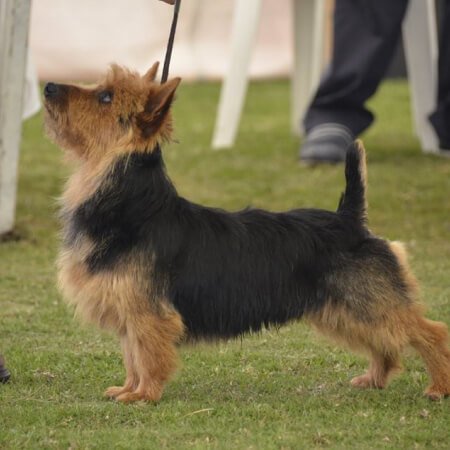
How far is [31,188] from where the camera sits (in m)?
8.03

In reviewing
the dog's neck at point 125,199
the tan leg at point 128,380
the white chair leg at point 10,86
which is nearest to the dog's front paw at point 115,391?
the tan leg at point 128,380

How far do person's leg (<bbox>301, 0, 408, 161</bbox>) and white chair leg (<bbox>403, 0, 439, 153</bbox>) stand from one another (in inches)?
38.8

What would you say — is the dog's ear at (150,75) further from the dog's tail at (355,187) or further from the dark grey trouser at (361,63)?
the dark grey trouser at (361,63)

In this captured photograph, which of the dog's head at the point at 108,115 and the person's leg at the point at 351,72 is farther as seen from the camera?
the person's leg at the point at 351,72

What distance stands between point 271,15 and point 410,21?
472cm

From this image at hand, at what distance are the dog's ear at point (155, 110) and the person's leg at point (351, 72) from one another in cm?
419

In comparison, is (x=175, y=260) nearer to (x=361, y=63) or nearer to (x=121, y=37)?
(x=361, y=63)

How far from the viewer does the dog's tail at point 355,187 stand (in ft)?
13.9

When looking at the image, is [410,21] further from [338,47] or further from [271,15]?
[271,15]

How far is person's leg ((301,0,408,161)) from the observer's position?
7801mm

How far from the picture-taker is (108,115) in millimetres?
3908

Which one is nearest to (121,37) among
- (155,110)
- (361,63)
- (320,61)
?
(320,61)

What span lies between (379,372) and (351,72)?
4051 millimetres

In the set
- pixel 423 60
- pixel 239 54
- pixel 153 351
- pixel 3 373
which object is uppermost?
pixel 423 60
